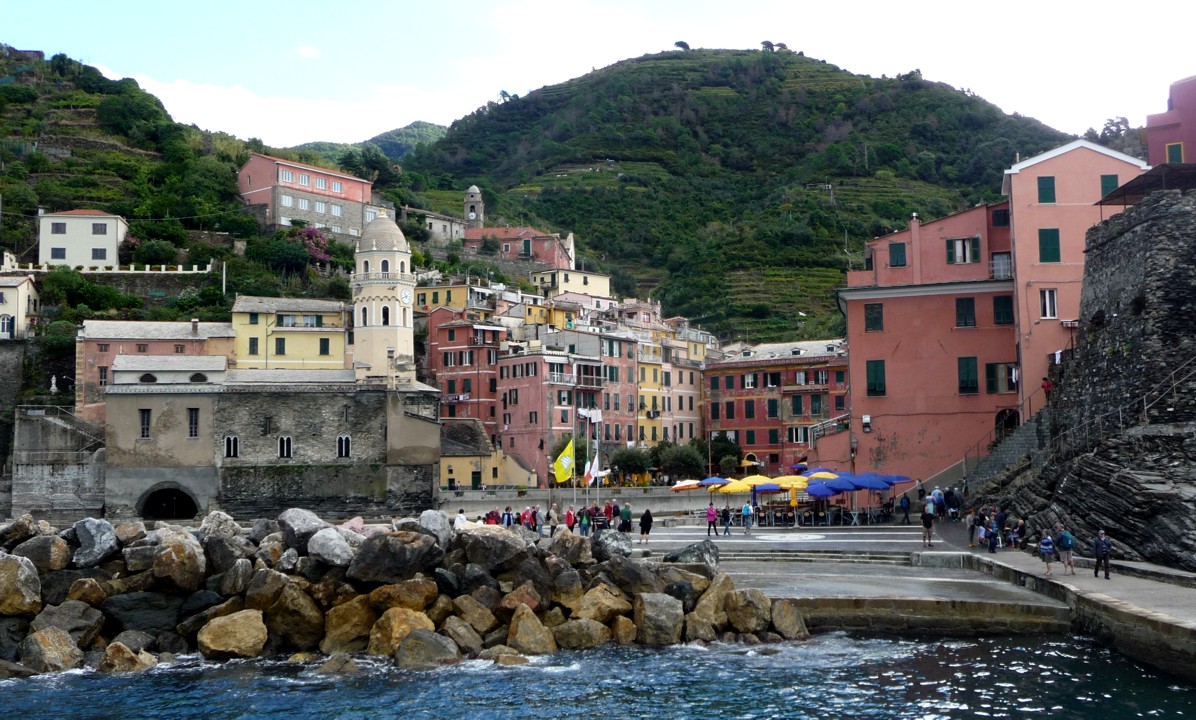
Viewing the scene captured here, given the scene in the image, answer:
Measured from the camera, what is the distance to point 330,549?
25953mm

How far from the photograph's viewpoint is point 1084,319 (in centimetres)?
3347

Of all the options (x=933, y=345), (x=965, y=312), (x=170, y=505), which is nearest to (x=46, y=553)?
(x=933, y=345)

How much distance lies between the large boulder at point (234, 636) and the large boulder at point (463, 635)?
144 inches

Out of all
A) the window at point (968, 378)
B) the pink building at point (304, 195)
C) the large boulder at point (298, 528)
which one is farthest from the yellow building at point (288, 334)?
the large boulder at point (298, 528)

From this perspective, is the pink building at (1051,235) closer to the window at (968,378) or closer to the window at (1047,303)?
the window at (1047,303)

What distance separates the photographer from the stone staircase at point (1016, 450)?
3484 centimetres

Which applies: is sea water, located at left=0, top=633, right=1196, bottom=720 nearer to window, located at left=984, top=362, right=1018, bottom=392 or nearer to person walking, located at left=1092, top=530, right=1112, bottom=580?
person walking, located at left=1092, top=530, right=1112, bottom=580

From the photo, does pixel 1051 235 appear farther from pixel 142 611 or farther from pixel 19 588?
pixel 19 588

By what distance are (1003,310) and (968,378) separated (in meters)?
2.62

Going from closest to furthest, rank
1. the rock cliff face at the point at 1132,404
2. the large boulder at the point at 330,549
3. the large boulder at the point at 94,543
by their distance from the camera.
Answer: the rock cliff face at the point at 1132,404, the large boulder at the point at 330,549, the large boulder at the point at 94,543

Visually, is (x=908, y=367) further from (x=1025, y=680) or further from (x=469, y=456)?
(x=469, y=456)

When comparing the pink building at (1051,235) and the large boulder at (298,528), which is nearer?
the large boulder at (298,528)

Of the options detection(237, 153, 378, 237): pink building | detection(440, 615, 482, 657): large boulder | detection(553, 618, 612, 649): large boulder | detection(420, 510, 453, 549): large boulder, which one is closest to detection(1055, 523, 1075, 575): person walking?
detection(553, 618, 612, 649): large boulder

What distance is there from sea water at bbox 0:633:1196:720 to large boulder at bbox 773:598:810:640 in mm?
385
